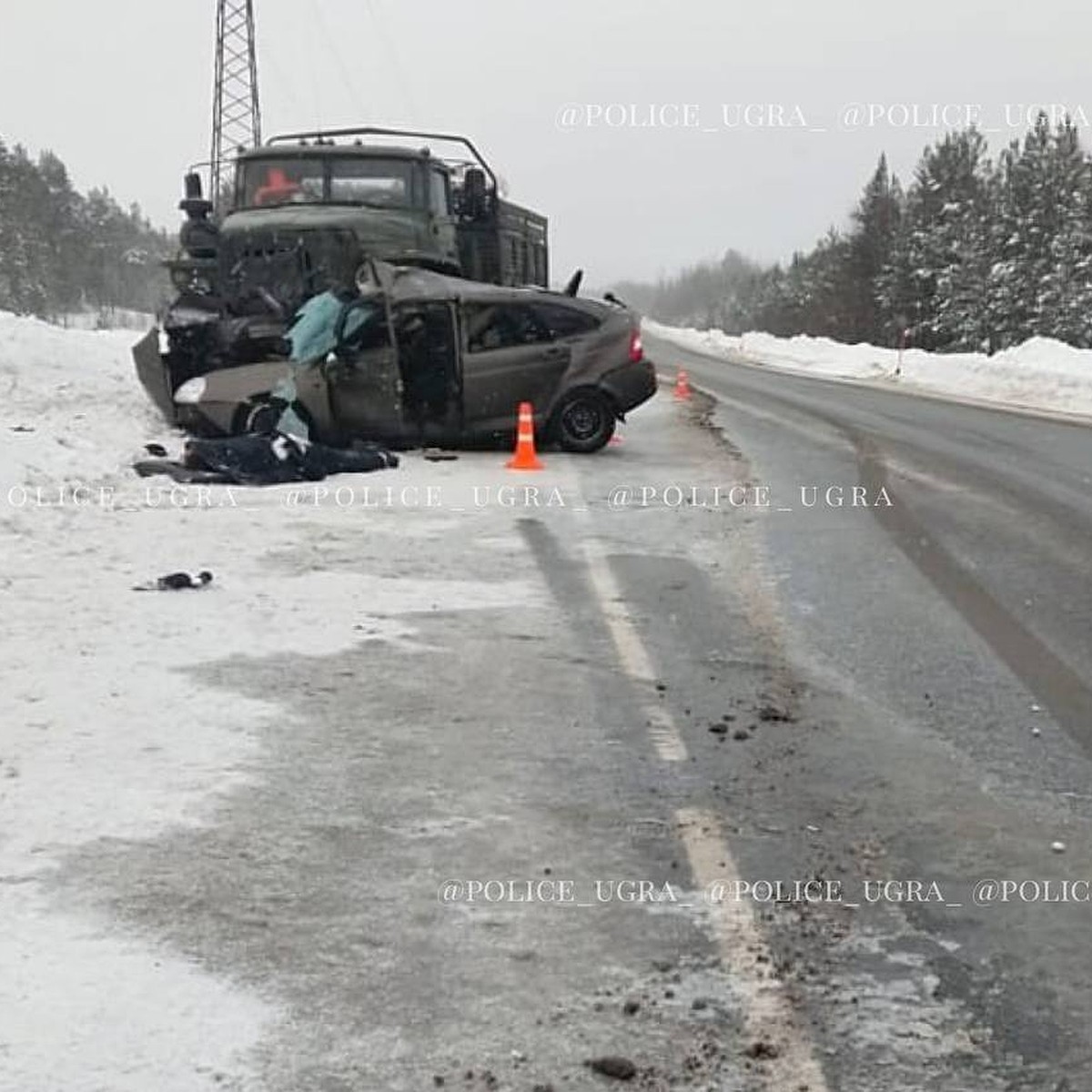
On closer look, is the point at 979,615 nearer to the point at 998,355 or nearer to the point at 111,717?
the point at 111,717

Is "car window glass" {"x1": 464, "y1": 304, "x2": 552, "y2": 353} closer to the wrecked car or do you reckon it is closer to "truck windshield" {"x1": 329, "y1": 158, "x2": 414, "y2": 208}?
the wrecked car

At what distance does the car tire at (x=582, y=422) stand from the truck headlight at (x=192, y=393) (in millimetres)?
3593

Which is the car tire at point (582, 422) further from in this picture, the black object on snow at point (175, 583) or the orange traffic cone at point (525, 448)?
the black object on snow at point (175, 583)

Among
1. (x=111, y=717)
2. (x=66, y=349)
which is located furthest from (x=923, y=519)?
(x=66, y=349)

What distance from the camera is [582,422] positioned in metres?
14.3

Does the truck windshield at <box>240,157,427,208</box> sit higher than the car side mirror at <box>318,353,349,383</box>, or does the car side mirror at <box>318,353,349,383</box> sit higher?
the truck windshield at <box>240,157,427,208</box>

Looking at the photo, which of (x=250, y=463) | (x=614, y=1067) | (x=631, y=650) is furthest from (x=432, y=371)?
(x=614, y=1067)

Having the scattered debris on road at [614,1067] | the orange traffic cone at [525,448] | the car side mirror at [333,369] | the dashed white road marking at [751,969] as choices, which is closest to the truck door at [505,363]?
the orange traffic cone at [525,448]

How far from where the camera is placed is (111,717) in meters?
5.11

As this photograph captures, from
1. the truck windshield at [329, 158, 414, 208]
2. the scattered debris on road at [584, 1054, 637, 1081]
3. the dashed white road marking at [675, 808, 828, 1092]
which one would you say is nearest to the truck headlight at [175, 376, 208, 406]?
the truck windshield at [329, 158, 414, 208]

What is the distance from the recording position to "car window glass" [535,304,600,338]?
13930 millimetres

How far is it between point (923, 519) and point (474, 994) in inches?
309

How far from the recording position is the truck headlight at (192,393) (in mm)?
13312

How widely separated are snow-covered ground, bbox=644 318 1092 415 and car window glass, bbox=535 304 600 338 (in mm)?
11108
